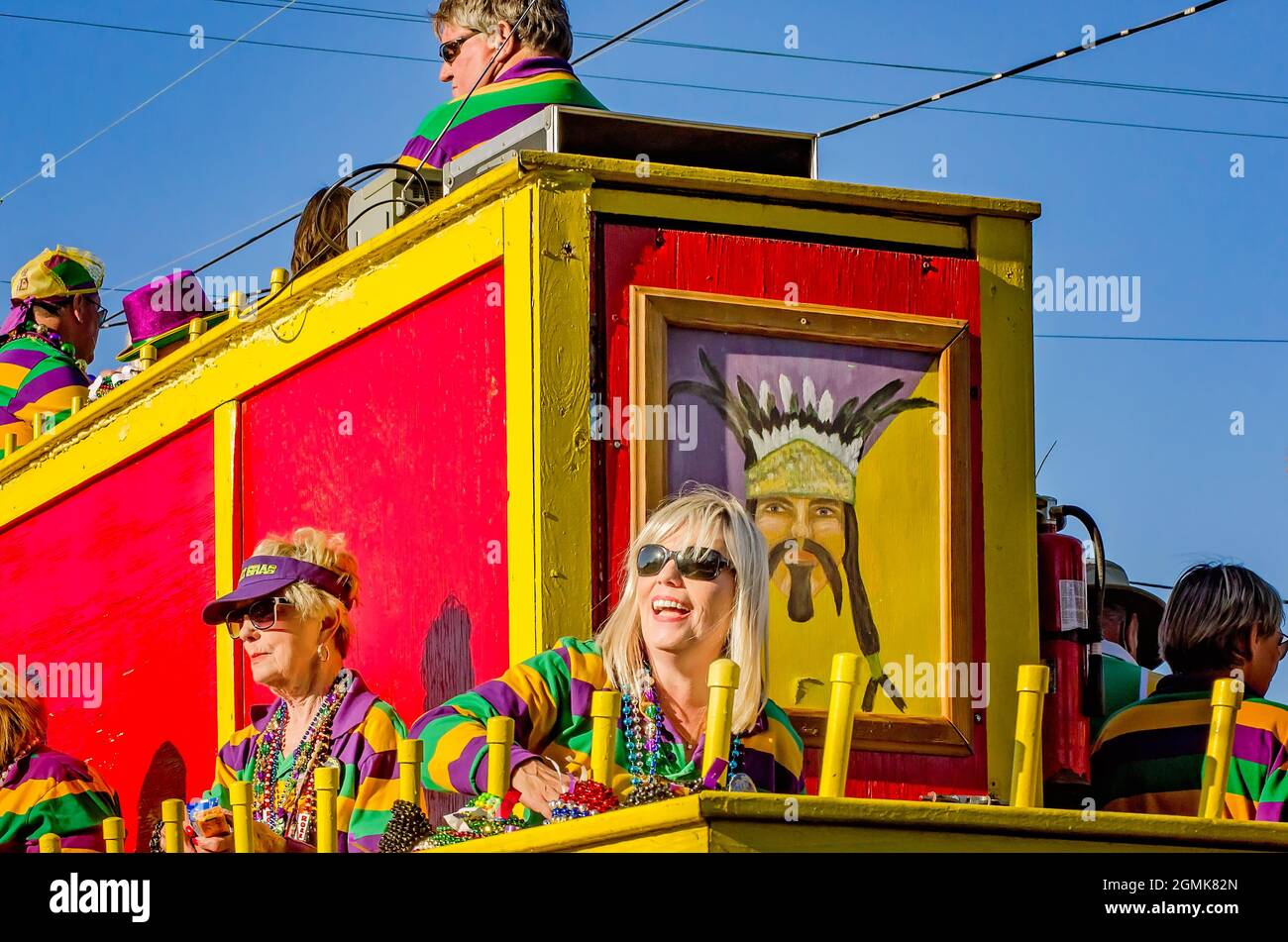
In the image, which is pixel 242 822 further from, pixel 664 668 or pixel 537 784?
pixel 664 668

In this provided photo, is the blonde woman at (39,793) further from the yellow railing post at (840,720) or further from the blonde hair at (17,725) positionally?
the yellow railing post at (840,720)

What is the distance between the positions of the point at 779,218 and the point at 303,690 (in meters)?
1.96

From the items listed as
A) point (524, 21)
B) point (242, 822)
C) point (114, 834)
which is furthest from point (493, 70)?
point (242, 822)

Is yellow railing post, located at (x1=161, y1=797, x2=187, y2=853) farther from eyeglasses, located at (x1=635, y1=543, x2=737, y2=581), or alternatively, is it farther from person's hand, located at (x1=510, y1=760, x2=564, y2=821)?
eyeglasses, located at (x1=635, y1=543, x2=737, y2=581)

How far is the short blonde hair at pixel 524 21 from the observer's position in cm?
1016

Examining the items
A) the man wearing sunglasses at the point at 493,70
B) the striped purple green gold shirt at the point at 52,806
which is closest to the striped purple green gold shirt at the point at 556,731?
the striped purple green gold shirt at the point at 52,806

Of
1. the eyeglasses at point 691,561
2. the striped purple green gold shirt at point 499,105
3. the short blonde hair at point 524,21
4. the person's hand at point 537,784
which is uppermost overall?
the short blonde hair at point 524,21

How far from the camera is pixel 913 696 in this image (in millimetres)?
7527

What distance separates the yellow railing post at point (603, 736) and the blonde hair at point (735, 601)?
59cm

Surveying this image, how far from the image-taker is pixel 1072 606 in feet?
26.1

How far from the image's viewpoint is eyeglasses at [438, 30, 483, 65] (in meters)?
10.3

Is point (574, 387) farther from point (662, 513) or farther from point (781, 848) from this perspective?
point (781, 848)

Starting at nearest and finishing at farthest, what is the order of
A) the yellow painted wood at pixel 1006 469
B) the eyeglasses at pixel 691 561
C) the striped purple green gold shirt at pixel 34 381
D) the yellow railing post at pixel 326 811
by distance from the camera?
1. the yellow railing post at pixel 326 811
2. the eyeglasses at pixel 691 561
3. the yellow painted wood at pixel 1006 469
4. the striped purple green gold shirt at pixel 34 381

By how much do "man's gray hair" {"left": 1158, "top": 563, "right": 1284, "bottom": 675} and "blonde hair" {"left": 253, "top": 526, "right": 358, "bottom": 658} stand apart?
8.28ft
